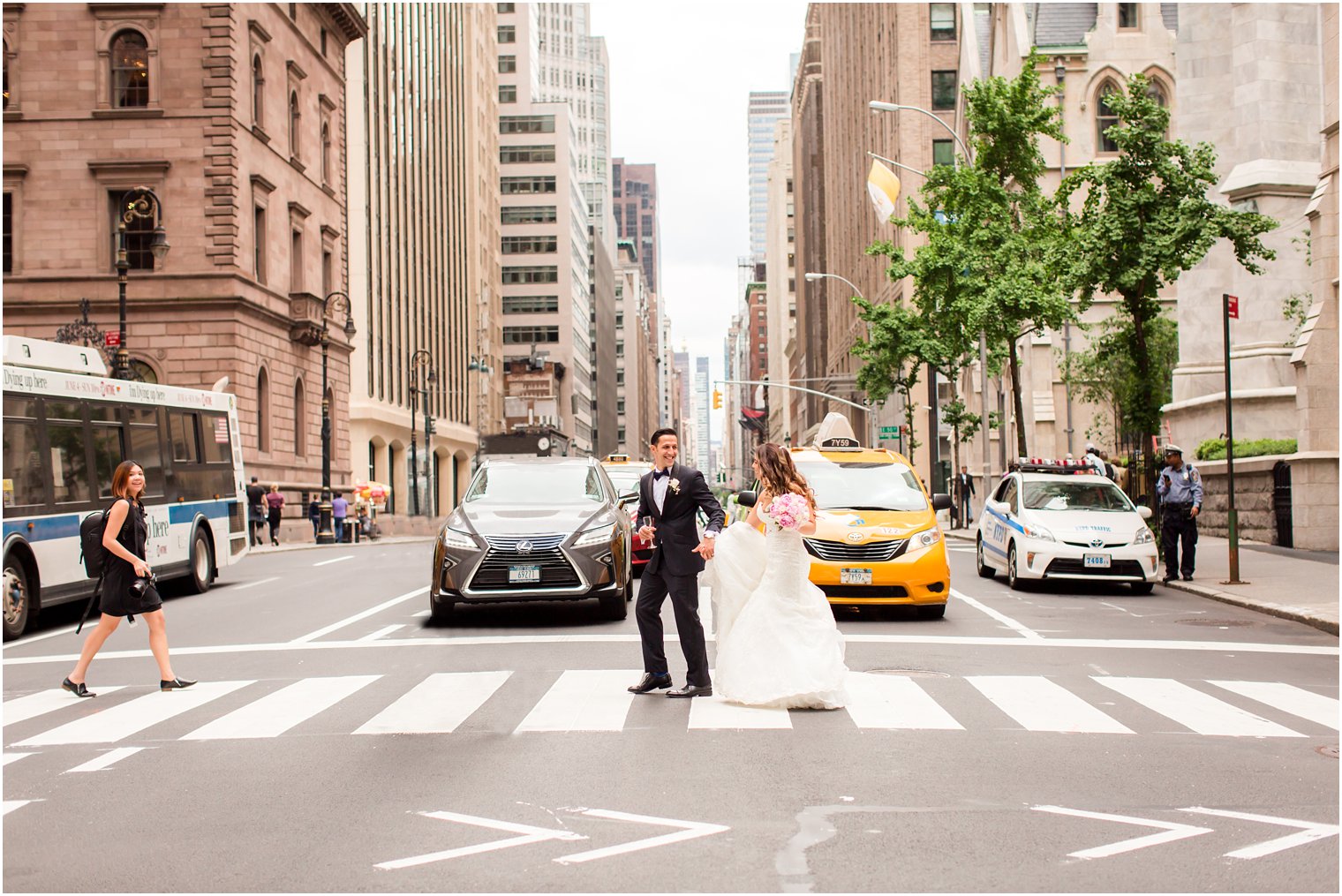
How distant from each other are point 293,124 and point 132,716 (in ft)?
147

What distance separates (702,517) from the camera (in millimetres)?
9922

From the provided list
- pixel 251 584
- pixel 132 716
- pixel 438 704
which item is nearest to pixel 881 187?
pixel 251 584

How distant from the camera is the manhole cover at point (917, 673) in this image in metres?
10.4

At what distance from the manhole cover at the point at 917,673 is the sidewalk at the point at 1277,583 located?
565 cm

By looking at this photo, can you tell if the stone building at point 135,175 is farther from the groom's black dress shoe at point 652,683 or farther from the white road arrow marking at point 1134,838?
the white road arrow marking at point 1134,838

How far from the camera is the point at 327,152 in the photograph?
5478 centimetres

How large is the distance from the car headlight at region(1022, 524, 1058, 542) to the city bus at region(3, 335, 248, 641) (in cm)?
1216

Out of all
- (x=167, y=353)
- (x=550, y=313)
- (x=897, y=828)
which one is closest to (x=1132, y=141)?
(x=897, y=828)

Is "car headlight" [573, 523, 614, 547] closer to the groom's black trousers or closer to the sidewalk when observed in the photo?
the groom's black trousers

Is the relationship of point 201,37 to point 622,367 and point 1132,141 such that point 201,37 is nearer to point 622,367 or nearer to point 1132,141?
point 1132,141

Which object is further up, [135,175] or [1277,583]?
[135,175]

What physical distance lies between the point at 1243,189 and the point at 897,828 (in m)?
30.1

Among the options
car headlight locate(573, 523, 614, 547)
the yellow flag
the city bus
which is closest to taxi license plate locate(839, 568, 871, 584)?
car headlight locate(573, 523, 614, 547)

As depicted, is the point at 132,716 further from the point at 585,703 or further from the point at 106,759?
the point at 585,703
